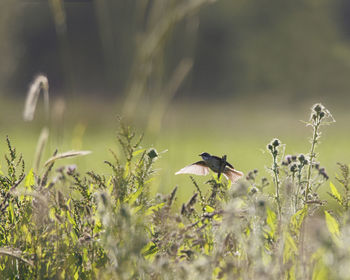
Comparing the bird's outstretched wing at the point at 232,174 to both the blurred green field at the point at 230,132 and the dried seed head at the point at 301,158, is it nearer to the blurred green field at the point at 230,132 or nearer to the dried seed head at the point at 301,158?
the dried seed head at the point at 301,158

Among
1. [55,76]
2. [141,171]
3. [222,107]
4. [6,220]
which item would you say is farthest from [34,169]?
[55,76]

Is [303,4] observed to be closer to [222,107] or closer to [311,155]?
[222,107]

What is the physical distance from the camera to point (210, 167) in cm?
204

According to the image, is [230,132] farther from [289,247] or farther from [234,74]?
[289,247]

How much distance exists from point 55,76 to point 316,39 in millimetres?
21145

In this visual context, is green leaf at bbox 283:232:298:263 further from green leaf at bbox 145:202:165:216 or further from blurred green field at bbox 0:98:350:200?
blurred green field at bbox 0:98:350:200

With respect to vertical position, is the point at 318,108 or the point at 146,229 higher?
the point at 318,108

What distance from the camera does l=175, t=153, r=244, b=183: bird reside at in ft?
6.63

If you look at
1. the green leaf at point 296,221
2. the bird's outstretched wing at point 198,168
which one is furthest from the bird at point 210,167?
the green leaf at point 296,221

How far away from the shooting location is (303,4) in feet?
128

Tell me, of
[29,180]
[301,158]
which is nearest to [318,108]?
[301,158]

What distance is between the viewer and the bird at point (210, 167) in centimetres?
202

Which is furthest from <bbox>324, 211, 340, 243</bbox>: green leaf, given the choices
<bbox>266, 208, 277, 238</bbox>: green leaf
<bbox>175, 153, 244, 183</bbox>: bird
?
<bbox>175, 153, 244, 183</bbox>: bird

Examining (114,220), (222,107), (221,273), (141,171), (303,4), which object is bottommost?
(221,273)
